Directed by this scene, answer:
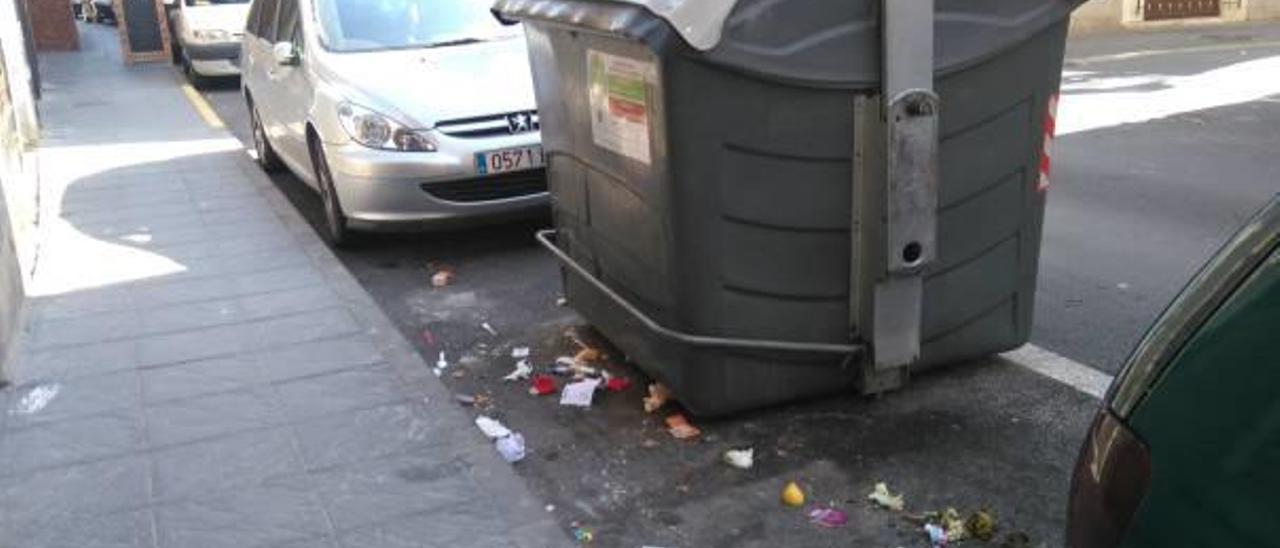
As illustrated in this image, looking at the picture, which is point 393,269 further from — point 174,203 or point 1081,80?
Result: point 1081,80

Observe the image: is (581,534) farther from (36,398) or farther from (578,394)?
(36,398)

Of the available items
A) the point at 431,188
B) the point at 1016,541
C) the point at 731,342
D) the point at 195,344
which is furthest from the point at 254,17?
the point at 1016,541

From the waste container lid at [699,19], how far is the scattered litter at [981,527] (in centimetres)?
156

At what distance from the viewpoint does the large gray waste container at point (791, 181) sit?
Answer: 3.68 metres

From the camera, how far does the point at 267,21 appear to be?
8.84 meters

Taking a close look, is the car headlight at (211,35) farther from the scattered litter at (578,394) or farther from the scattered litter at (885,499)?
the scattered litter at (885,499)

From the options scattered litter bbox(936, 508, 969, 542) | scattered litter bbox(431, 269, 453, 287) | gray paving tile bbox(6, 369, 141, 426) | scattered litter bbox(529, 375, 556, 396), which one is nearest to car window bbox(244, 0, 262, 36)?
scattered litter bbox(431, 269, 453, 287)

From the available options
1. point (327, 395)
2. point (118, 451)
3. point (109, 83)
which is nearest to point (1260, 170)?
point (327, 395)

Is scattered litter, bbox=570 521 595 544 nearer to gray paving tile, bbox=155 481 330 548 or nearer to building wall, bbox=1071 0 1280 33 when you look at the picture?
gray paving tile, bbox=155 481 330 548

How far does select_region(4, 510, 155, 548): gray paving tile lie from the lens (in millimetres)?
3572

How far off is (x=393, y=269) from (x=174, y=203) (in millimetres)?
2701

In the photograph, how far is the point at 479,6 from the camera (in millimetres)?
7621

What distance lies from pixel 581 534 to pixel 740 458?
25.7 inches

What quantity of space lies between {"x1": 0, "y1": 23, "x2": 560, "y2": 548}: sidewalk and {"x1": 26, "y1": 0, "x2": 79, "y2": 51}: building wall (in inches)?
723
